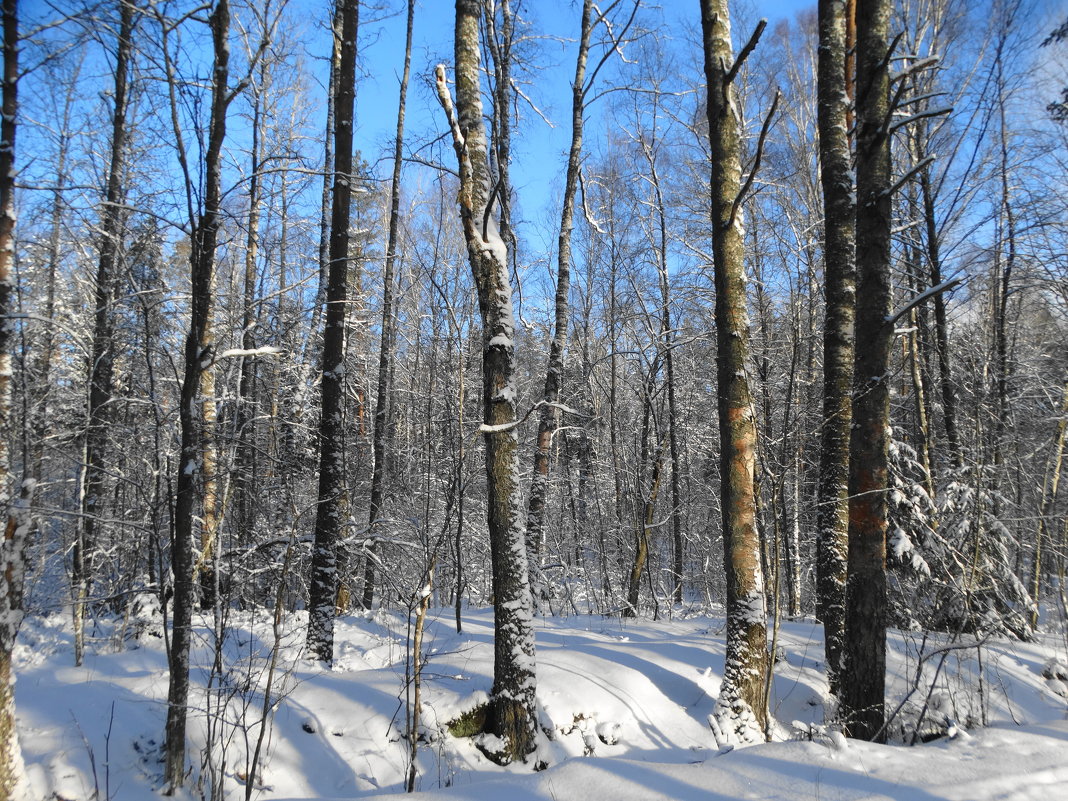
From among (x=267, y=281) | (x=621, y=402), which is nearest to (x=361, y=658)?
(x=267, y=281)

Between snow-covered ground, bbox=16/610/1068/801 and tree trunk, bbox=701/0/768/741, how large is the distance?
0.47 metres

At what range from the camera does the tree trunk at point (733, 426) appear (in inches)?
167

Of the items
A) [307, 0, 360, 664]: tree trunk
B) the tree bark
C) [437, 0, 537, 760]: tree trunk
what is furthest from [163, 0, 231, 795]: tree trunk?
the tree bark

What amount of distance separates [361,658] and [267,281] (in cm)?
986

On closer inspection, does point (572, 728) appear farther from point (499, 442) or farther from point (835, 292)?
point (835, 292)

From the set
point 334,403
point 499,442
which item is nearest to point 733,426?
point 499,442

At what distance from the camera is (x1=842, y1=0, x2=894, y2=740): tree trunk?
12.8 ft

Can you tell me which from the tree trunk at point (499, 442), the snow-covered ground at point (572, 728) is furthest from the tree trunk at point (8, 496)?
the tree trunk at point (499, 442)

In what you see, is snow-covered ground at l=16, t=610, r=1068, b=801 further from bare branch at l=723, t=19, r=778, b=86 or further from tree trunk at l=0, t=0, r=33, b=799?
bare branch at l=723, t=19, r=778, b=86

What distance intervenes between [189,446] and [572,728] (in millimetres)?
3501

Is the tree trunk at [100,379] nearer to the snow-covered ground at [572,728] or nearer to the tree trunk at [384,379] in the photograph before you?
the snow-covered ground at [572,728]

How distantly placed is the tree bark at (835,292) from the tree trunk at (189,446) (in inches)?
200

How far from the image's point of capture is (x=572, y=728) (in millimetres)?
4398

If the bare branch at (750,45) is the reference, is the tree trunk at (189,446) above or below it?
below
